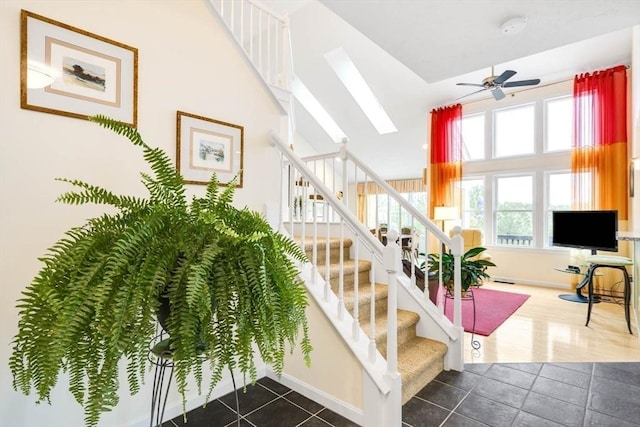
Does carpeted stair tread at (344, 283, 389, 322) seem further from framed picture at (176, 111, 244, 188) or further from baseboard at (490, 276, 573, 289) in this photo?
baseboard at (490, 276, 573, 289)

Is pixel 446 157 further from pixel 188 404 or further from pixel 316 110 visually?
pixel 188 404

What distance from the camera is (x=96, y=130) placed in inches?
63.9

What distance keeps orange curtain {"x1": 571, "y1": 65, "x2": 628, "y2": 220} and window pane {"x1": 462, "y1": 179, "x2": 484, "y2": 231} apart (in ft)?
5.06

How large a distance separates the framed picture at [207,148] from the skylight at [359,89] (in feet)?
15.6

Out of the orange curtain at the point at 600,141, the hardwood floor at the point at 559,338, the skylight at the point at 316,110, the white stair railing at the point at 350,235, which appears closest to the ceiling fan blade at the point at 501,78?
the orange curtain at the point at 600,141

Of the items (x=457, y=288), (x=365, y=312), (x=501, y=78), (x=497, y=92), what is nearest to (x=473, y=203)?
(x=497, y=92)

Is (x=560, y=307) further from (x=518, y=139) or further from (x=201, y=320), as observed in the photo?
(x=201, y=320)

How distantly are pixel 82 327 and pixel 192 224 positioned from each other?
1.27 feet

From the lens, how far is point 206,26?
2.04 meters

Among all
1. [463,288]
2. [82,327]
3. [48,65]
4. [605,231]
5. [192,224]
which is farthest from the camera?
[605,231]

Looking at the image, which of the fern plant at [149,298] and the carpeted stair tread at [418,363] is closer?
the fern plant at [149,298]

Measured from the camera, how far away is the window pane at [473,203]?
641cm

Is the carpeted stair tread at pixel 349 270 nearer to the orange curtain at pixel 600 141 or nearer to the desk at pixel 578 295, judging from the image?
the desk at pixel 578 295

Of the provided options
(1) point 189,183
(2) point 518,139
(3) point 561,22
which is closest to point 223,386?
(1) point 189,183
